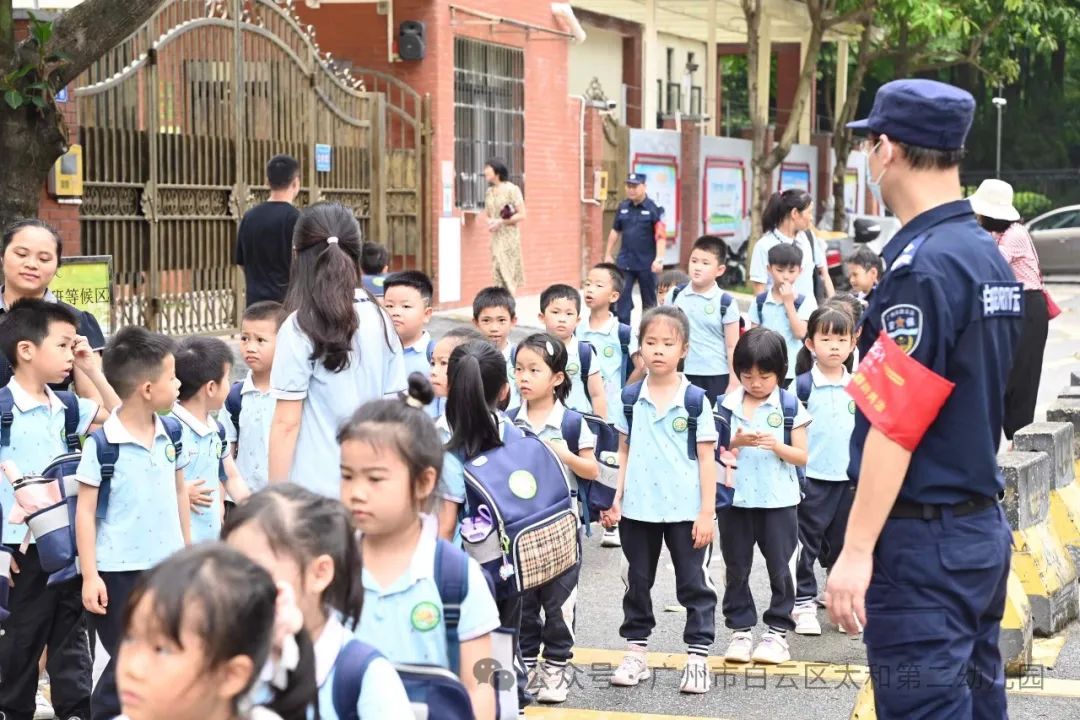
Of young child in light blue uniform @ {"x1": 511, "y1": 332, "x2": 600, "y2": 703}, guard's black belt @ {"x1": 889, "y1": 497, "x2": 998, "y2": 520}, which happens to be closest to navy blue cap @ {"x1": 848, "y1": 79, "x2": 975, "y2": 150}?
guard's black belt @ {"x1": 889, "y1": 497, "x2": 998, "y2": 520}

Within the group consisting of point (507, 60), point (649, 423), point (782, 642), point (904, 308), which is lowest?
point (782, 642)

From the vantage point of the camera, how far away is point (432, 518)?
3877mm

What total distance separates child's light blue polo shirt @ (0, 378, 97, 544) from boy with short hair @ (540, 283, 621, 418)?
2.77 metres

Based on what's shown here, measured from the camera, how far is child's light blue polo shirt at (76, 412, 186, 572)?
5234 millimetres

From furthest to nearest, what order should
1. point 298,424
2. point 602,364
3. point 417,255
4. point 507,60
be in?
point 507,60 < point 417,255 < point 602,364 < point 298,424

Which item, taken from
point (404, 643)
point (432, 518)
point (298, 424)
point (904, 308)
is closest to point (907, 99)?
point (904, 308)

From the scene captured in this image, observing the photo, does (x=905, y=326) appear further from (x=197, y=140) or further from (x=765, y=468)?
(x=197, y=140)

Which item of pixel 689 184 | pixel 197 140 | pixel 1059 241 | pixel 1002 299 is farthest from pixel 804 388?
pixel 1059 241

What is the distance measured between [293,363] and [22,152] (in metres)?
2.99

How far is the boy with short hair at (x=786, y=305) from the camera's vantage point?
990 centimetres

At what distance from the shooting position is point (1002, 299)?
3.85 m

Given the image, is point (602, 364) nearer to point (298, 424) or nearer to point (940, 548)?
point (298, 424)

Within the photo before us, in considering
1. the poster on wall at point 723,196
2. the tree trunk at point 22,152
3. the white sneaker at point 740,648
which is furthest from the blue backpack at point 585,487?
the poster on wall at point 723,196

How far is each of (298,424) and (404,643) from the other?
5.84 ft
